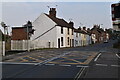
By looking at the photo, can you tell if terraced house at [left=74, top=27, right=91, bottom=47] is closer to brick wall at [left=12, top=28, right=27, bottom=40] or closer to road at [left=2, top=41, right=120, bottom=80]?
brick wall at [left=12, top=28, right=27, bottom=40]

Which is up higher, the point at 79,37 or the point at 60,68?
the point at 79,37

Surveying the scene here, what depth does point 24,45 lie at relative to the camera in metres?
31.3

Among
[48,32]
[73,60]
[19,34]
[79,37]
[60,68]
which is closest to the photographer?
[60,68]

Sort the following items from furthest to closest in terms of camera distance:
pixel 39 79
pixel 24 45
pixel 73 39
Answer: pixel 73 39
pixel 24 45
pixel 39 79

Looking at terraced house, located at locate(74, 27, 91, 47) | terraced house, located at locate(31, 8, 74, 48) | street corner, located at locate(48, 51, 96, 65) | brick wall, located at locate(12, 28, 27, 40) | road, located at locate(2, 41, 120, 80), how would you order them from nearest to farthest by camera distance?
road, located at locate(2, 41, 120, 80)
street corner, located at locate(48, 51, 96, 65)
terraced house, located at locate(31, 8, 74, 48)
brick wall, located at locate(12, 28, 27, 40)
terraced house, located at locate(74, 27, 91, 47)

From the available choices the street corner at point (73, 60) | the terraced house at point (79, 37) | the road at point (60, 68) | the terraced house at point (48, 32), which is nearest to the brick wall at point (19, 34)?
the terraced house at point (48, 32)

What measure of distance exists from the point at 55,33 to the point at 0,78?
36568mm

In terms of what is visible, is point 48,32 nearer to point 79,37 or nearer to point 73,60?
point 79,37

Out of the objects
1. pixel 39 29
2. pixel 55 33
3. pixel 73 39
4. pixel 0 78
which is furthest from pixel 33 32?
pixel 0 78

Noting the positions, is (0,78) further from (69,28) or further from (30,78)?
(69,28)

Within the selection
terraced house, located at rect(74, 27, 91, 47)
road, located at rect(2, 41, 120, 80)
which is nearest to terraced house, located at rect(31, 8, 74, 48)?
terraced house, located at rect(74, 27, 91, 47)

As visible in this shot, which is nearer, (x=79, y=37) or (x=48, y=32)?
(x=48, y=32)

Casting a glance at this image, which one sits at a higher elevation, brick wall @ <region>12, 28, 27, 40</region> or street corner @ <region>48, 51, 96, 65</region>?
brick wall @ <region>12, 28, 27, 40</region>

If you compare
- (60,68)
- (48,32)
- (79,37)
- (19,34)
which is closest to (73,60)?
(60,68)
